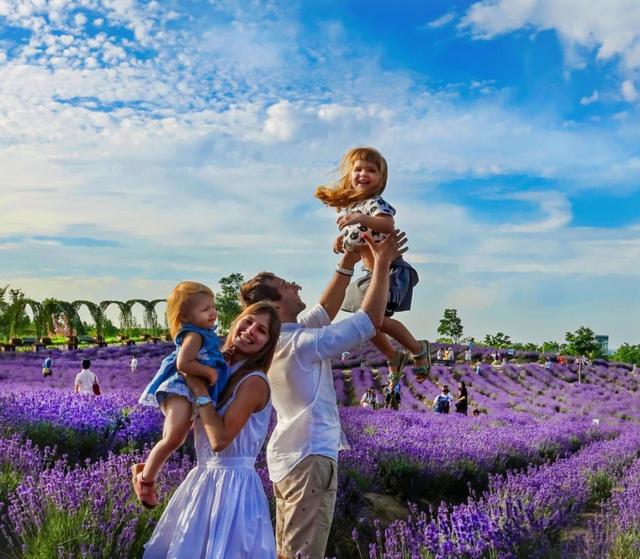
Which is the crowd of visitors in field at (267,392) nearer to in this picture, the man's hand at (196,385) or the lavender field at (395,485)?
the man's hand at (196,385)

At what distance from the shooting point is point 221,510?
2.58 meters

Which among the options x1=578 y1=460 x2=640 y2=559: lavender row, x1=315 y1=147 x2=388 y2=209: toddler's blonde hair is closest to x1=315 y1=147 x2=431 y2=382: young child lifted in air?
x1=315 y1=147 x2=388 y2=209: toddler's blonde hair

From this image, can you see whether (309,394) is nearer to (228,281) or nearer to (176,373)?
(176,373)

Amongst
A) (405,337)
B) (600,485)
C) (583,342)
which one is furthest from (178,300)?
(583,342)

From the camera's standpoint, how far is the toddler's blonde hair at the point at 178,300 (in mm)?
2504

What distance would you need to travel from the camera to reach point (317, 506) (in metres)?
3.01

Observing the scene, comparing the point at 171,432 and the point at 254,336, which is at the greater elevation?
the point at 254,336

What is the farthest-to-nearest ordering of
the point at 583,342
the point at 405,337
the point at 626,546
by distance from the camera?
1. the point at 583,342
2. the point at 626,546
3. the point at 405,337

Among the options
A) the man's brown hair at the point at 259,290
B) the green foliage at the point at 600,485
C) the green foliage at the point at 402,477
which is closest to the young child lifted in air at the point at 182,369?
the man's brown hair at the point at 259,290

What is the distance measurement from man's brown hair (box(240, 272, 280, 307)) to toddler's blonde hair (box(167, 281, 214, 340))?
396 mm

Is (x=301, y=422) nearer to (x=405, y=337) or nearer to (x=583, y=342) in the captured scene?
(x=405, y=337)

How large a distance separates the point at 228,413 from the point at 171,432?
8.0 inches

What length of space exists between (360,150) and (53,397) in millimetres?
6507

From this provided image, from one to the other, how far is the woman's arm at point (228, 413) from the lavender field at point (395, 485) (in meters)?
1.17
